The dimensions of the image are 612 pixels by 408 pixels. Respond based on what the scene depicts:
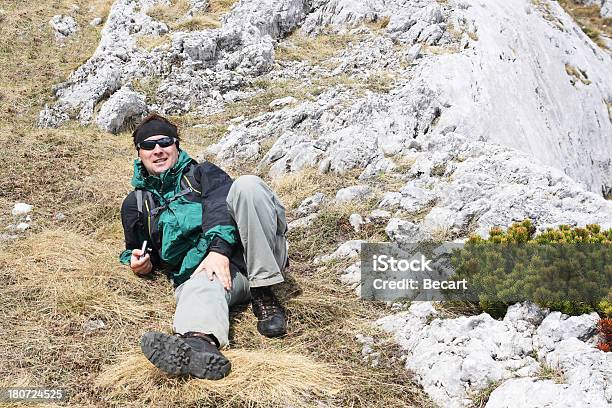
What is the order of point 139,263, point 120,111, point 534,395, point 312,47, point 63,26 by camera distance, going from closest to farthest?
1. point 534,395
2. point 139,263
3. point 120,111
4. point 312,47
5. point 63,26

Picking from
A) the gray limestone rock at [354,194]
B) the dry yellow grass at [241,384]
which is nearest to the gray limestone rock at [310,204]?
the gray limestone rock at [354,194]

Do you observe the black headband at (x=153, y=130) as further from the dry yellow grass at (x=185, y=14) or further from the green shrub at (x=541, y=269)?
the dry yellow grass at (x=185, y=14)

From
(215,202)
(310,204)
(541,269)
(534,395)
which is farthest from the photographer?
(310,204)

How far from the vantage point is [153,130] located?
4941 mm

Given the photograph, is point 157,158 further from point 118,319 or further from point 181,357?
point 181,357

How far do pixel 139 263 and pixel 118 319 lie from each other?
554mm

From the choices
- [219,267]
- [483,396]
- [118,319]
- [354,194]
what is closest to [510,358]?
[483,396]

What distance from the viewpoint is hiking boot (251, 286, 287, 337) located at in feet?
14.7

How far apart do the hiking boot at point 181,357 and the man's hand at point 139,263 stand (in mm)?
1489

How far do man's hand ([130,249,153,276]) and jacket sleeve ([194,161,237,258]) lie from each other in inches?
34.2

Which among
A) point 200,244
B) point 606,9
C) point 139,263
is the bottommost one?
point 139,263

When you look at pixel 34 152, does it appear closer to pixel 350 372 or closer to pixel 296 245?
pixel 296 245

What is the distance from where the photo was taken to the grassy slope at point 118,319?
12.3 ft

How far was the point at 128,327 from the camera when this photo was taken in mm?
4695
